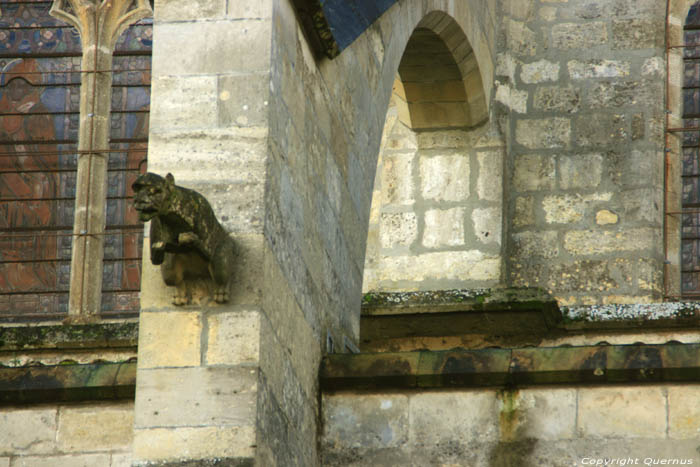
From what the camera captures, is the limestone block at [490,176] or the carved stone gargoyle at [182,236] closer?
the carved stone gargoyle at [182,236]

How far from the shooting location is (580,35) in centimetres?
1080

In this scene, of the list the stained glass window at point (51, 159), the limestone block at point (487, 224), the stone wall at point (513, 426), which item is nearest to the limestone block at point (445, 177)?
the limestone block at point (487, 224)

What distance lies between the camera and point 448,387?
6668 millimetres

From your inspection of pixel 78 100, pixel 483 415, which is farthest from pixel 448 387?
pixel 78 100

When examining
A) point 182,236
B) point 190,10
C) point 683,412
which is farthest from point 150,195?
point 683,412

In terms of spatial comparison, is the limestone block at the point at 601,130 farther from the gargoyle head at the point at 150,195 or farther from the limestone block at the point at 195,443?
the gargoyle head at the point at 150,195

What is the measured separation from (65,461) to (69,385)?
1.05 feet

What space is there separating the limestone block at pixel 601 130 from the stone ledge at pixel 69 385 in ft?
14.4

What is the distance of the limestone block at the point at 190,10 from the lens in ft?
20.1

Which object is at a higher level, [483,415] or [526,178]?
[526,178]

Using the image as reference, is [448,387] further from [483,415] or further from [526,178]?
[526,178]

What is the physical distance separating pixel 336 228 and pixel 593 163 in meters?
3.73

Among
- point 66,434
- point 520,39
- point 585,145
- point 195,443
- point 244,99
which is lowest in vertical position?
point 66,434

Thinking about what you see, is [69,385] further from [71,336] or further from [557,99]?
[557,99]
